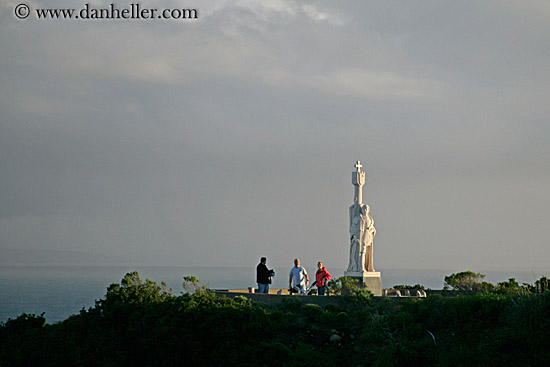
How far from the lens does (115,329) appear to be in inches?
658

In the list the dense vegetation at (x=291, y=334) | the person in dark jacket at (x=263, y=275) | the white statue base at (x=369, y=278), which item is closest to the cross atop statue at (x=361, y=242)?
the white statue base at (x=369, y=278)

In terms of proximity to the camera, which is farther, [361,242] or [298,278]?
[361,242]

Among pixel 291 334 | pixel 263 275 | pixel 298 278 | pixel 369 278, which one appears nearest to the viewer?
pixel 291 334

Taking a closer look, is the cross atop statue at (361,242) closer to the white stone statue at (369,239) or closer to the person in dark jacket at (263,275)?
the white stone statue at (369,239)

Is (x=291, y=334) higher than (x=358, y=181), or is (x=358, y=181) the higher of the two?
(x=358, y=181)

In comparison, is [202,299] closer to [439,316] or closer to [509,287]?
[439,316]

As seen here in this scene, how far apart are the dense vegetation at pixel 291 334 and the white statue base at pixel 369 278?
17.0ft

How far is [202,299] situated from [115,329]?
2110mm

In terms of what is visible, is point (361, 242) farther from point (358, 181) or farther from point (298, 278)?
point (298, 278)

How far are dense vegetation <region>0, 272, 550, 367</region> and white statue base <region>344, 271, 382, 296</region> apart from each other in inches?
204

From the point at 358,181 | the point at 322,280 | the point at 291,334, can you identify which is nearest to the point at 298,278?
the point at 322,280

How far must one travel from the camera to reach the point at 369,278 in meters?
23.2

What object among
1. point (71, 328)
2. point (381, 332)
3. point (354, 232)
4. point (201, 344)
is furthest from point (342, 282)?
point (71, 328)

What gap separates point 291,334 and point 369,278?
7206mm
